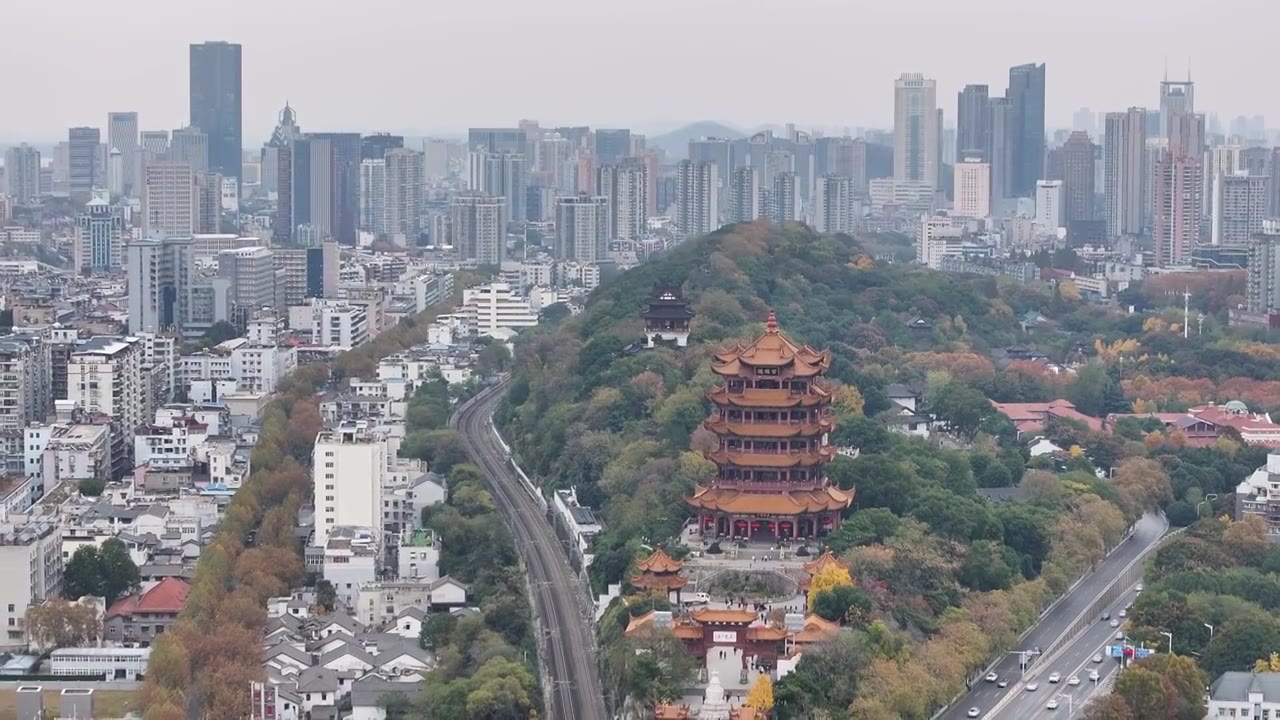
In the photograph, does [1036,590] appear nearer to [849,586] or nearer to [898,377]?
[849,586]

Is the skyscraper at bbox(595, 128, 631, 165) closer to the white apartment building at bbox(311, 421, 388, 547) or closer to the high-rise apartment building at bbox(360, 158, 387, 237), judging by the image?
the high-rise apartment building at bbox(360, 158, 387, 237)

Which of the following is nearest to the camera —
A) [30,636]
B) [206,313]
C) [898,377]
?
[30,636]

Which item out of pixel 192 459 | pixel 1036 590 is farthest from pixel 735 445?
pixel 192 459

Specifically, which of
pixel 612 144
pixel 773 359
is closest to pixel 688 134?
pixel 612 144

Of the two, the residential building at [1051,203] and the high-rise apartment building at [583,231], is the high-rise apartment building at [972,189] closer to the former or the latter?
the residential building at [1051,203]

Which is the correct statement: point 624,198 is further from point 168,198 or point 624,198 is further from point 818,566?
point 818,566

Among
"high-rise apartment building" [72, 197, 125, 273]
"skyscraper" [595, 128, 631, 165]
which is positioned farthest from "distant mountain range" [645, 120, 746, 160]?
"high-rise apartment building" [72, 197, 125, 273]

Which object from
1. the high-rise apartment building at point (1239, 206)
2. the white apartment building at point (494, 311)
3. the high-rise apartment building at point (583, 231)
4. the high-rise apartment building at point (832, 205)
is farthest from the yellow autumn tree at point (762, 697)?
the high-rise apartment building at point (832, 205)
